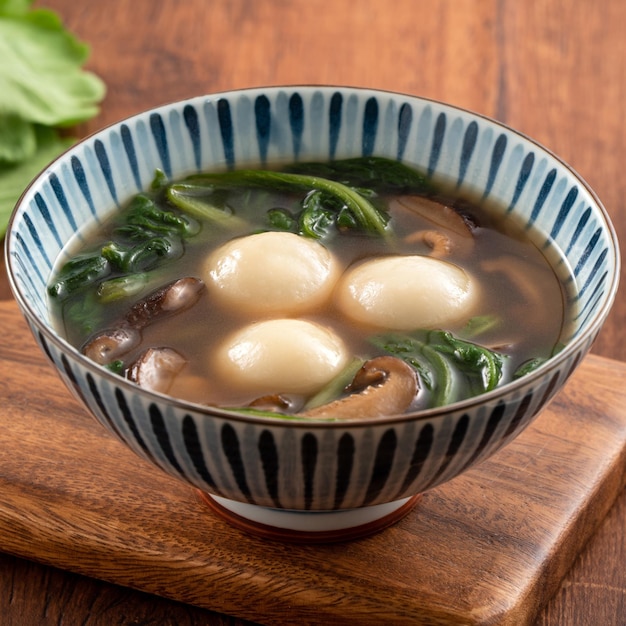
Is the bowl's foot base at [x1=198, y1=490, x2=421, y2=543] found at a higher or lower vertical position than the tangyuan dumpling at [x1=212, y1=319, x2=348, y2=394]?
lower

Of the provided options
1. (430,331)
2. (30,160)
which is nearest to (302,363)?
(430,331)

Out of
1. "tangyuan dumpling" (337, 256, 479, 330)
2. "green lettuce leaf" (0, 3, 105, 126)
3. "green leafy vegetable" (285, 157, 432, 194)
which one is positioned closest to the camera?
"tangyuan dumpling" (337, 256, 479, 330)

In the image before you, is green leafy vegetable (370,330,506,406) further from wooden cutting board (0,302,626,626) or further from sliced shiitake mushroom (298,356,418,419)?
wooden cutting board (0,302,626,626)

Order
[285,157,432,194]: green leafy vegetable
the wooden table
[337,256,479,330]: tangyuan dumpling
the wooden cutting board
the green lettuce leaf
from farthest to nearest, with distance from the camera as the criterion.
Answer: the wooden table, the green lettuce leaf, [285,157,432,194]: green leafy vegetable, [337,256,479,330]: tangyuan dumpling, the wooden cutting board

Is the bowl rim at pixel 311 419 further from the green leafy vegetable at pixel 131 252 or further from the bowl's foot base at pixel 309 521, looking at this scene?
the bowl's foot base at pixel 309 521

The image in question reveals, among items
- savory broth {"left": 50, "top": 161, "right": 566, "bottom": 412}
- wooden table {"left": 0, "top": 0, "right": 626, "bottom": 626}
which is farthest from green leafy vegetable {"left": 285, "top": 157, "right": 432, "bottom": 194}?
wooden table {"left": 0, "top": 0, "right": 626, "bottom": 626}

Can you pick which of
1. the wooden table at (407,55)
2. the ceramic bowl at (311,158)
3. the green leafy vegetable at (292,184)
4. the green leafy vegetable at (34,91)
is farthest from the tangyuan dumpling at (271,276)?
the wooden table at (407,55)

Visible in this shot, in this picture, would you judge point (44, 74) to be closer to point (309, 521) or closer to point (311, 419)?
point (309, 521)

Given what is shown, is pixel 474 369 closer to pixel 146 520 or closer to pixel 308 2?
pixel 146 520
